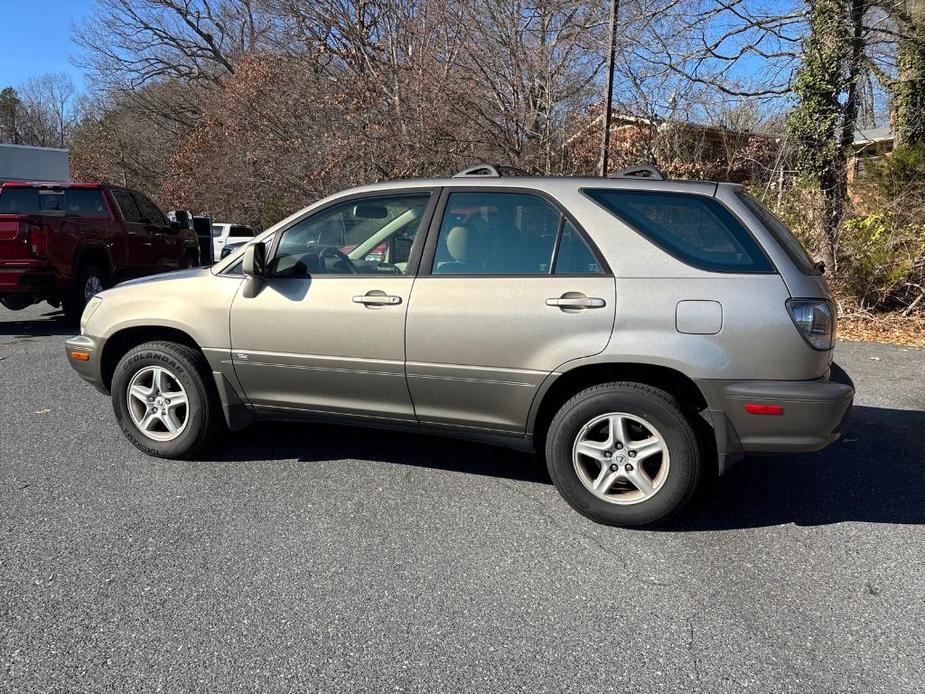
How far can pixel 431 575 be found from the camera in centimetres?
325

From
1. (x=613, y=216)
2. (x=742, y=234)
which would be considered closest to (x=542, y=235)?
(x=613, y=216)

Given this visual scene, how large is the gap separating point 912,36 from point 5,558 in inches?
520

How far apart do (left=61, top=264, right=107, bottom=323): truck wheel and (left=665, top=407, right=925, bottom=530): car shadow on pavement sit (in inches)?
324

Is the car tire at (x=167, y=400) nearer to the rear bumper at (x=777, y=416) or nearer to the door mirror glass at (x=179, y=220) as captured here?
the rear bumper at (x=777, y=416)

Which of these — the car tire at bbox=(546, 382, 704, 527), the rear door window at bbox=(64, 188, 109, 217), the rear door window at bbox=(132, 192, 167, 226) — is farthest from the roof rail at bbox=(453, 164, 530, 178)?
the rear door window at bbox=(132, 192, 167, 226)

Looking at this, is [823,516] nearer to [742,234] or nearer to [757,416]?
[757,416]

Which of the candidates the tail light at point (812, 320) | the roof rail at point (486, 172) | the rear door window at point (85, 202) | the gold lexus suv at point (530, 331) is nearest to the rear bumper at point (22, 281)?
the rear door window at point (85, 202)

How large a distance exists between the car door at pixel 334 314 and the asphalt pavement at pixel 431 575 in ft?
1.77

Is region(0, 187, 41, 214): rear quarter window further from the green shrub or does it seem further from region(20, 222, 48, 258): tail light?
the green shrub

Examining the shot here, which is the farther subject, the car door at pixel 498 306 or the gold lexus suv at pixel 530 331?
the car door at pixel 498 306

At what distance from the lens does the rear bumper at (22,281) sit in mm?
8820

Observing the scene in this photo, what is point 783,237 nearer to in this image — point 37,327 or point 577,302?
point 577,302

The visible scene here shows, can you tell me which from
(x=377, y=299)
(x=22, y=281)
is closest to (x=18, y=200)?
(x=22, y=281)

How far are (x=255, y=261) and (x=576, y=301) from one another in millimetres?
1844
